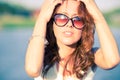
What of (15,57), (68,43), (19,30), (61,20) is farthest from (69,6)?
(19,30)

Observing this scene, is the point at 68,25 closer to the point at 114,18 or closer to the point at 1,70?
the point at 1,70

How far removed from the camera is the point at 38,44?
8.61 ft

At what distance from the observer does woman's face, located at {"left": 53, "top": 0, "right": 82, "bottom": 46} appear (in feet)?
8.57

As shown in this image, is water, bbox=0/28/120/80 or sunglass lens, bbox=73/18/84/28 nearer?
sunglass lens, bbox=73/18/84/28

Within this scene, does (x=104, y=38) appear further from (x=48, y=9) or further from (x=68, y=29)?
(x=48, y=9)

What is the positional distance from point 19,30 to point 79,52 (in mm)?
2590

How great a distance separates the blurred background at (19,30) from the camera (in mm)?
4926

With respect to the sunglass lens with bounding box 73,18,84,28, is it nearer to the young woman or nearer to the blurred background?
the young woman

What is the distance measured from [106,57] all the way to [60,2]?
43 cm

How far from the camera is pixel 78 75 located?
8.95 ft

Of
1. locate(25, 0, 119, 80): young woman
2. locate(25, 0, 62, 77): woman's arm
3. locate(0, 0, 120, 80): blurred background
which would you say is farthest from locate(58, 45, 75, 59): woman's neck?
locate(0, 0, 120, 80): blurred background

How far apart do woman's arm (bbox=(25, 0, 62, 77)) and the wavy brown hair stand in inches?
2.9

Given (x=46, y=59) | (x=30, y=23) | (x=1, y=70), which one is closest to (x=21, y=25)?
(x=30, y=23)

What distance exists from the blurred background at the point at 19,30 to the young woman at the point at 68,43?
2.01 metres
